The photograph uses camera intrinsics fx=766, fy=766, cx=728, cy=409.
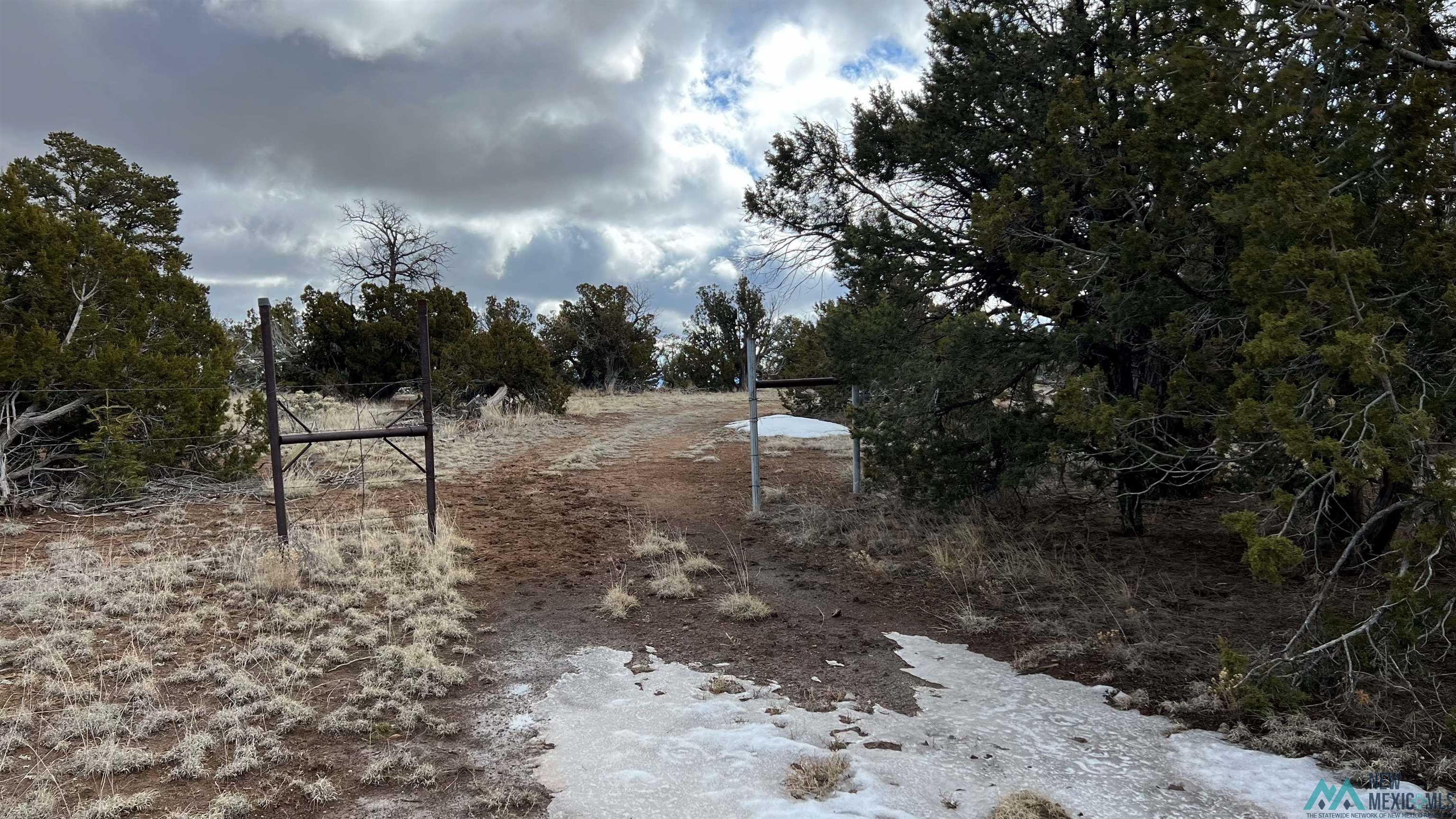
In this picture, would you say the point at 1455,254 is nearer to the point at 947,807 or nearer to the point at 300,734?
the point at 947,807

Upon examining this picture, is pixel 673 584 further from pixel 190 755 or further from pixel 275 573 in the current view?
pixel 190 755

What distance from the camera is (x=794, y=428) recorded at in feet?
58.9

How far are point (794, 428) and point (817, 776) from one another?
48.3 feet

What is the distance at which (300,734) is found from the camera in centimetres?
388

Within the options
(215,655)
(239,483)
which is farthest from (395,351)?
(215,655)

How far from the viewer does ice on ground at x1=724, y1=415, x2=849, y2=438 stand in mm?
17234

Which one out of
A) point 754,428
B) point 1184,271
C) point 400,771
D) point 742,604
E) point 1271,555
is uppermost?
point 1184,271

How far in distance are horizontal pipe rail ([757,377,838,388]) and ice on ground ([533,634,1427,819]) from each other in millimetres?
4978

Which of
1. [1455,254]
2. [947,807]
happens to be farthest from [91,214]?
[1455,254]

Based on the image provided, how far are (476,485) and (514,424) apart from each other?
6.51 metres

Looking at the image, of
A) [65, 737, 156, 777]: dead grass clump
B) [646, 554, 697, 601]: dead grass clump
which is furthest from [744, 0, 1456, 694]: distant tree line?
[65, 737, 156, 777]: dead grass clump

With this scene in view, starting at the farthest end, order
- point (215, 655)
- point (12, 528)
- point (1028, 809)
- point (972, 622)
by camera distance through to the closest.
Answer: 1. point (12, 528)
2. point (972, 622)
3. point (215, 655)
4. point (1028, 809)

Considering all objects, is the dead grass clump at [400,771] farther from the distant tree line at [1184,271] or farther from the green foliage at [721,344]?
the green foliage at [721,344]

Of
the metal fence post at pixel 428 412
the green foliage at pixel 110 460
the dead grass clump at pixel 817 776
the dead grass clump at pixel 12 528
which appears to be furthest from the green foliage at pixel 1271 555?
the green foliage at pixel 110 460
